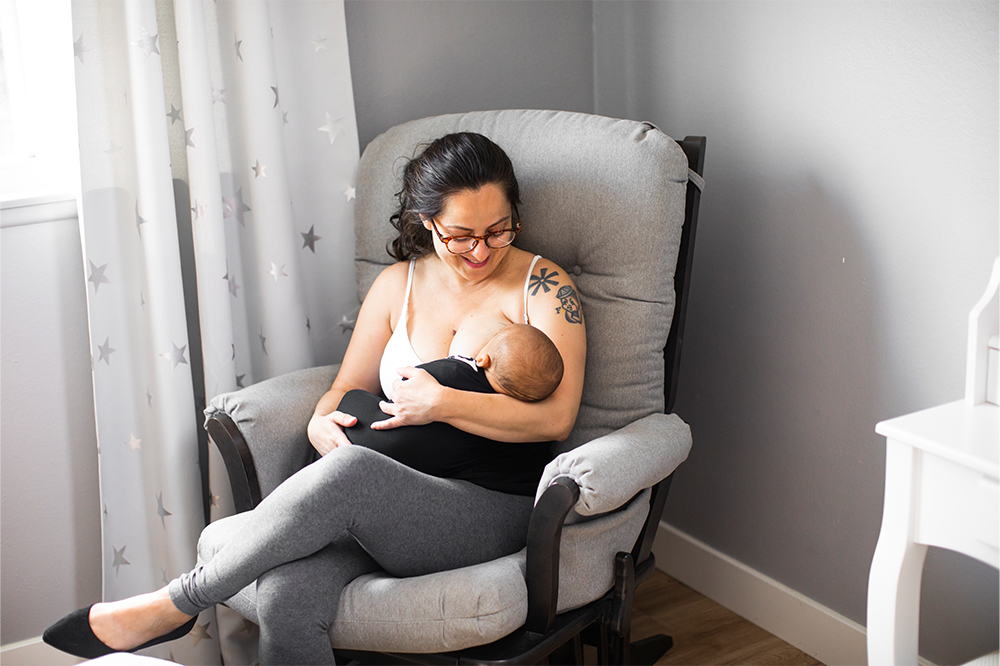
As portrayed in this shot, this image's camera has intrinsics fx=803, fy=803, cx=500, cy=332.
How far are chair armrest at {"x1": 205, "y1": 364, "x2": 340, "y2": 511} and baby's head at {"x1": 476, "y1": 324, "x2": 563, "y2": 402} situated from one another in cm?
48

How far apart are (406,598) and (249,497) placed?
0.48m

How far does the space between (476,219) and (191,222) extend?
2.56 feet

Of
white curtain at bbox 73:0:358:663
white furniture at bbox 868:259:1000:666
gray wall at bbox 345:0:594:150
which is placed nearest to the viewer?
white furniture at bbox 868:259:1000:666

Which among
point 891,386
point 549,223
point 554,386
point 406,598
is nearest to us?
point 406,598

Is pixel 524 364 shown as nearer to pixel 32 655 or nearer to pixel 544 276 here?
pixel 544 276

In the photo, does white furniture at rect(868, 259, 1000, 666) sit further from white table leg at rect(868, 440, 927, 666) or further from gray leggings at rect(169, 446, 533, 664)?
gray leggings at rect(169, 446, 533, 664)

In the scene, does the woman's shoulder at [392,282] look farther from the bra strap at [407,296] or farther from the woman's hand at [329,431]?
the woman's hand at [329,431]

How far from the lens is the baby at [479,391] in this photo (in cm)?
149

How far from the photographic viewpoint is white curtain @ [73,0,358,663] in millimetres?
1744

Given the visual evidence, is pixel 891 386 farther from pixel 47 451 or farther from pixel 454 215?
pixel 47 451

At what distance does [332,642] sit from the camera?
138 centimetres

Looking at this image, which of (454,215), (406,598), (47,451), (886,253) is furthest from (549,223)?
(47,451)

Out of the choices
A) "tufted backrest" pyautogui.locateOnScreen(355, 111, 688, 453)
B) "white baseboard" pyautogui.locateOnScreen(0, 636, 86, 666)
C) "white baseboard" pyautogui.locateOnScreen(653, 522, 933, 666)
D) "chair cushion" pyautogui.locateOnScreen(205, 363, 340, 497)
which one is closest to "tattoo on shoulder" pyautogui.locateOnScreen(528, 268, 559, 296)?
"tufted backrest" pyautogui.locateOnScreen(355, 111, 688, 453)

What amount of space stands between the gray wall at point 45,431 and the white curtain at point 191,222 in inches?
4.8
